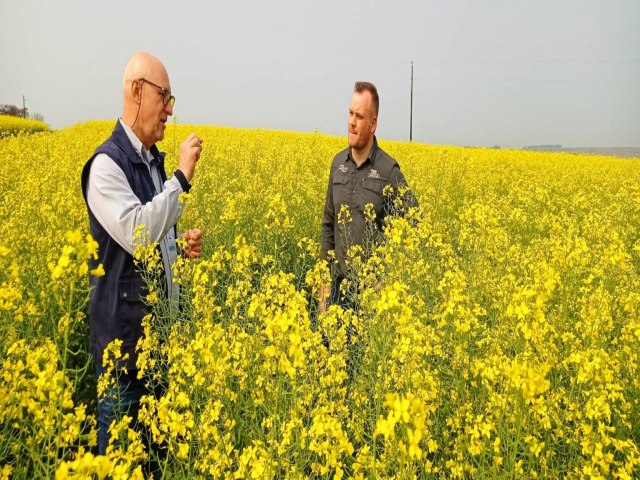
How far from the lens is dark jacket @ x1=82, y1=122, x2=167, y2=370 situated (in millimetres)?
2359

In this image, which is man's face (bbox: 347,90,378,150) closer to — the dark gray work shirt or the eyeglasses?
the dark gray work shirt

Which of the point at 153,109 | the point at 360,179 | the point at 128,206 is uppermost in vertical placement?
the point at 153,109

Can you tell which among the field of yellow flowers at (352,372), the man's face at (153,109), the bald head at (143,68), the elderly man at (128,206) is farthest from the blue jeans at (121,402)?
the bald head at (143,68)

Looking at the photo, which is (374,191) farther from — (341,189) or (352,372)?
(352,372)

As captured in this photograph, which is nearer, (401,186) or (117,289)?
(117,289)

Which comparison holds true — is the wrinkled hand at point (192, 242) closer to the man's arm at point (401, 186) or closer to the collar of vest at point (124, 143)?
the collar of vest at point (124, 143)

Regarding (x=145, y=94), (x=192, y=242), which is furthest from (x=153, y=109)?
(x=192, y=242)

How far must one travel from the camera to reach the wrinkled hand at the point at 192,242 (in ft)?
8.86

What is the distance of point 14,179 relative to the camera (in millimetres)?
7711

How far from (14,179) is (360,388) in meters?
7.48

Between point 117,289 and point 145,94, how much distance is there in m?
0.94

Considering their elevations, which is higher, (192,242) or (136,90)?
(136,90)

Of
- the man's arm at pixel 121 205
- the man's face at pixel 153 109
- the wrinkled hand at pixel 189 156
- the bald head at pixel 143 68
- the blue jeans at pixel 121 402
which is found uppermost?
the bald head at pixel 143 68

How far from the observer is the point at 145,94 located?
2.40 meters
